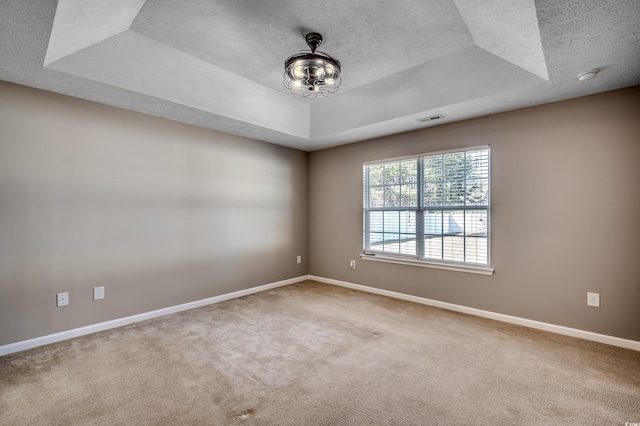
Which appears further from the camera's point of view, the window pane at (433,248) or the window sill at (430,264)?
the window pane at (433,248)

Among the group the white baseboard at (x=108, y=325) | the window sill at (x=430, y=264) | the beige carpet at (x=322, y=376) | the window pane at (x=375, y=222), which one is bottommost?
the beige carpet at (x=322, y=376)

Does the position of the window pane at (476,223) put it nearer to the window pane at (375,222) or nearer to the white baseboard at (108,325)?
the window pane at (375,222)

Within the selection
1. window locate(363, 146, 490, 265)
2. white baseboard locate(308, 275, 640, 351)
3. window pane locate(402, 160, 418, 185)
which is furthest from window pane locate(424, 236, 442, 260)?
window pane locate(402, 160, 418, 185)

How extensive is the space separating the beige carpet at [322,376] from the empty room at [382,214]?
2 centimetres

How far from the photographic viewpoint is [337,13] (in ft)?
7.61

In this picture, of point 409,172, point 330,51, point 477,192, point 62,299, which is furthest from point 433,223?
point 62,299

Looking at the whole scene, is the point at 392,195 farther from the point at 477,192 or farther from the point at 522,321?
the point at 522,321

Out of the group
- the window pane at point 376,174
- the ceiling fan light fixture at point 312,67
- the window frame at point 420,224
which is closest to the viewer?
the ceiling fan light fixture at point 312,67

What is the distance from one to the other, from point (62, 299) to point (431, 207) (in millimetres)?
4225

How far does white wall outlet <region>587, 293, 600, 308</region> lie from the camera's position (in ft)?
9.19

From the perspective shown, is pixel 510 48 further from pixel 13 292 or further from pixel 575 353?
pixel 13 292

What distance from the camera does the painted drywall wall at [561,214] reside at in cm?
269

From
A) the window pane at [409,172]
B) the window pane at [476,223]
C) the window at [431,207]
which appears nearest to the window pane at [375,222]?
the window at [431,207]

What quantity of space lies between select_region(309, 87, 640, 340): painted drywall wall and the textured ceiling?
0.23 metres
